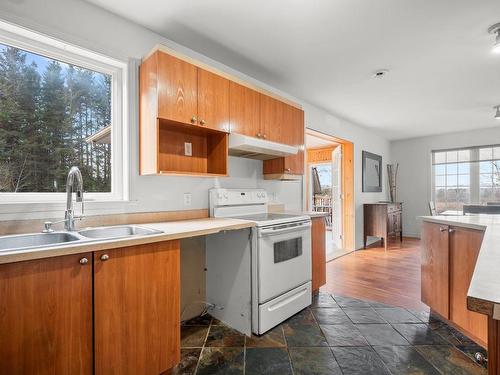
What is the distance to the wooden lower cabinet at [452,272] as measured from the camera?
179cm

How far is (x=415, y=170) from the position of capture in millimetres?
6199

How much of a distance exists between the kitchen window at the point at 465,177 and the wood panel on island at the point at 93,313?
6.38 metres

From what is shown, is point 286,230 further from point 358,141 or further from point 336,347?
point 358,141

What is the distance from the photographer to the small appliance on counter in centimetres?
202

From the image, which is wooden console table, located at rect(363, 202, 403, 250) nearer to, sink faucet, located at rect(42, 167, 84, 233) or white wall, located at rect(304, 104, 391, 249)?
white wall, located at rect(304, 104, 391, 249)

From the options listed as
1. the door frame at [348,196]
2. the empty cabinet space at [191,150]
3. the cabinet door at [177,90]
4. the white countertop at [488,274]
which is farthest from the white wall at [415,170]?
the cabinet door at [177,90]

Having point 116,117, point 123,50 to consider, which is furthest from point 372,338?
point 123,50

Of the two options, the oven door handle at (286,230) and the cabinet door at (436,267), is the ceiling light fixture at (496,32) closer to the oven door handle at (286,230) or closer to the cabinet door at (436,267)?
the cabinet door at (436,267)

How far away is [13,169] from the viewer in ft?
5.25

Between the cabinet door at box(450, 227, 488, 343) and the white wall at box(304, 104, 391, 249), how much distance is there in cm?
236

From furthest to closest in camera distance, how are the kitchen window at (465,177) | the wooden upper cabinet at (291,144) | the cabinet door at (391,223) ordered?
the kitchen window at (465,177), the cabinet door at (391,223), the wooden upper cabinet at (291,144)

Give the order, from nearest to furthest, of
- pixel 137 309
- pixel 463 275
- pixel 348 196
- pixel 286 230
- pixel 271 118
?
pixel 137 309, pixel 463 275, pixel 286 230, pixel 271 118, pixel 348 196

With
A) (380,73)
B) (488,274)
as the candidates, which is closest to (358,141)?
(380,73)

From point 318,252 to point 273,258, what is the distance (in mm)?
898
